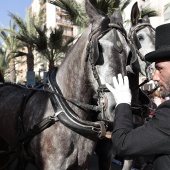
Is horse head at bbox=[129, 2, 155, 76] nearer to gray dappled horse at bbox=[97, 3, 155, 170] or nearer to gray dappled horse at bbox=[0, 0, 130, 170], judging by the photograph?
→ gray dappled horse at bbox=[97, 3, 155, 170]

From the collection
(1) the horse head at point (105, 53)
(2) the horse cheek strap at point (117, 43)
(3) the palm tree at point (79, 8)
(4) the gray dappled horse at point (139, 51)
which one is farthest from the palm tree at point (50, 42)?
(2) the horse cheek strap at point (117, 43)

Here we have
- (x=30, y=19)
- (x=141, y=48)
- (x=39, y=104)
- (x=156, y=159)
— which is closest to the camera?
(x=156, y=159)

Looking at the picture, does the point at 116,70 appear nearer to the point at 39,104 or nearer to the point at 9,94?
the point at 39,104

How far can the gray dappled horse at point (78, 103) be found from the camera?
8.18ft

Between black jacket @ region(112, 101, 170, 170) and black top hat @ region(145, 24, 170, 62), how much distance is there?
0.86 ft

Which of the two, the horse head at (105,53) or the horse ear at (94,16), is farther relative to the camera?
the horse ear at (94,16)

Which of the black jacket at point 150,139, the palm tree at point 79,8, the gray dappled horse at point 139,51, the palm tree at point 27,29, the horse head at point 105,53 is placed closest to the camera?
the black jacket at point 150,139

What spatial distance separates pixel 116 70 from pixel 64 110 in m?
0.63

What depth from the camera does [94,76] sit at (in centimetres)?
250

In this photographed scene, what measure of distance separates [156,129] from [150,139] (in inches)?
2.4

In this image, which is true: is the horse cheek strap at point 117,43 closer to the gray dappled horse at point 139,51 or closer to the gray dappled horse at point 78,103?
the gray dappled horse at point 78,103

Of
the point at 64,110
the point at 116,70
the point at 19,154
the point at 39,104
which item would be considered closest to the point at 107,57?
the point at 116,70

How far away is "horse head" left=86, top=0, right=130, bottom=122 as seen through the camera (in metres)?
2.42

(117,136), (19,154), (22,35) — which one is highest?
(22,35)
